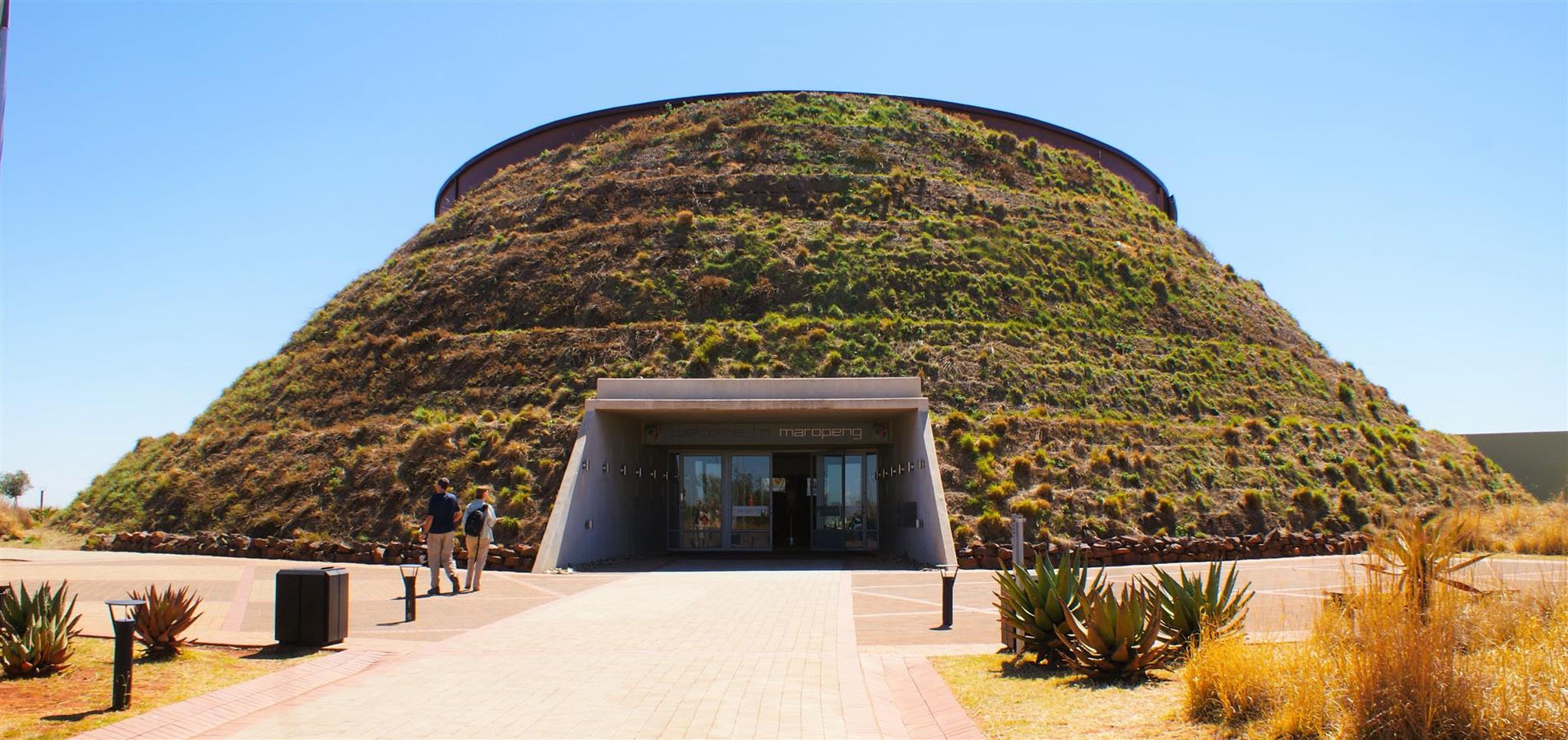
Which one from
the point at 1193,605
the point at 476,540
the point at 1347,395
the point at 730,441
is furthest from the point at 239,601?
the point at 1347,395

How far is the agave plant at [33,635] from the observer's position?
837cm

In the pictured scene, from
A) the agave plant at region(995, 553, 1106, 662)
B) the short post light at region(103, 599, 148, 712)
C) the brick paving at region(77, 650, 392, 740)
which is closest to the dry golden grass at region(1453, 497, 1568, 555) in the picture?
the agave plant at region(995, 553, 1106, 662)

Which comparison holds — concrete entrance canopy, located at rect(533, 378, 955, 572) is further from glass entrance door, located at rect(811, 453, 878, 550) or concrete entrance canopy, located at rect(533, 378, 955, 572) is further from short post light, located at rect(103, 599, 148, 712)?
short post light, located at rect(103, 599, 148, 712)

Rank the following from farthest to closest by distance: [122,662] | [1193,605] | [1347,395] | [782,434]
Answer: [1347,395] → [782,434] → [1193,605] → [122,662]

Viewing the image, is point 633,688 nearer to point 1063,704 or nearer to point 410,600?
point 1063,704

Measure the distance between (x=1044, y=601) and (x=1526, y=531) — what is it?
1880 centimetres

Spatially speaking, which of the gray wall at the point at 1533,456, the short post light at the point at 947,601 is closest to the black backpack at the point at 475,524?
the short post light at the point at 947,601

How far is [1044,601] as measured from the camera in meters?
8.64

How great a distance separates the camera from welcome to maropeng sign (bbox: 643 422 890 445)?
78.9 feet

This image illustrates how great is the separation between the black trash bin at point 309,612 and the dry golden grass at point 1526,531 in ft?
61.1

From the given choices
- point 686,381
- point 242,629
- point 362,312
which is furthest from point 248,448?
point 242,629

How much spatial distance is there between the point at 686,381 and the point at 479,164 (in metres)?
25.1

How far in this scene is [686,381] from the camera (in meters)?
22.9

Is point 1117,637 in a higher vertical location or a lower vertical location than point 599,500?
lower
